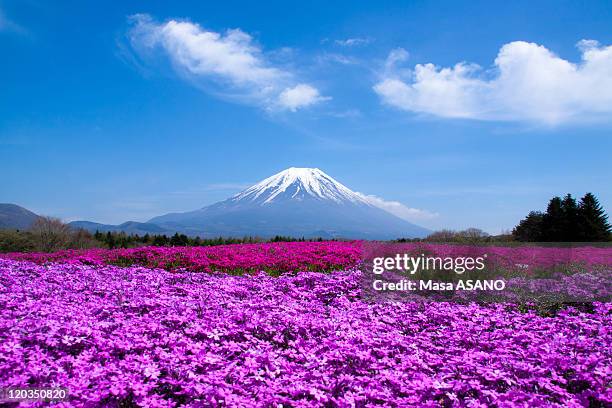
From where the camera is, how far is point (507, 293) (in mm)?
9516

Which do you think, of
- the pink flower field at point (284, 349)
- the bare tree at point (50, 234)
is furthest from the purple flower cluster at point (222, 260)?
the bare tree at point (50, 234)

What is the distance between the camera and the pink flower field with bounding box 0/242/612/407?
13.5 ft

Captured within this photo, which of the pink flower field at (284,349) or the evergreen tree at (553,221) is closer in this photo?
the pink flower field at (284,349)

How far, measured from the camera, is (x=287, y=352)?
5156 millimetres

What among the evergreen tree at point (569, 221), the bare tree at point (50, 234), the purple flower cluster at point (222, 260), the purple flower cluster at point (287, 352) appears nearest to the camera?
the purple flower cluster at point (287, 352)

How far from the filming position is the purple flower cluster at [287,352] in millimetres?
4098

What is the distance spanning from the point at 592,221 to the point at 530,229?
4303mm

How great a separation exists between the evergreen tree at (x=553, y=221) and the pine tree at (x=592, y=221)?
1.42 metres

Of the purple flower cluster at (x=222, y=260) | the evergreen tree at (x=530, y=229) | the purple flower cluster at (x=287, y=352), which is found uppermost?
the evergreen tree at (x=530, y=229)

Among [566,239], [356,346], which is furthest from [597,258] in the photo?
[566,239]

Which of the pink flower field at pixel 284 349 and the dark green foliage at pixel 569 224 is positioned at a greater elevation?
the dark green foliage at pixel 569 224

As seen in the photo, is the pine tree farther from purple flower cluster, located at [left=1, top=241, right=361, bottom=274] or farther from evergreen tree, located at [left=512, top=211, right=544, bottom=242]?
purple flower cluster, located at [left=1, top=241, right=361, bottom=274]

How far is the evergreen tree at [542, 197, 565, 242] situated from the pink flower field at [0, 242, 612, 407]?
28.7 meters

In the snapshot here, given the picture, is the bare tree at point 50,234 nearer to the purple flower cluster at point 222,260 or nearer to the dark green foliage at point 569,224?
the purple flower cluster at point 222,260
